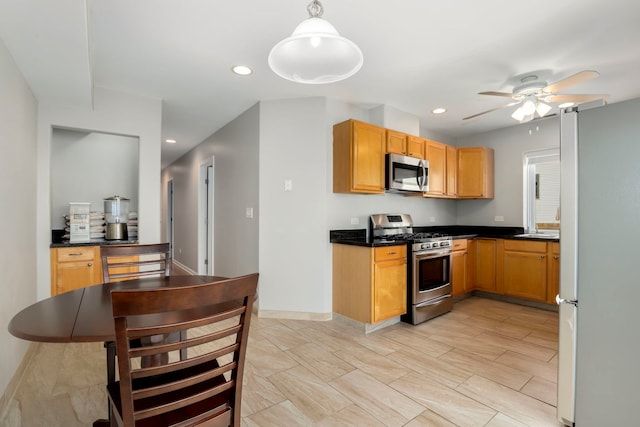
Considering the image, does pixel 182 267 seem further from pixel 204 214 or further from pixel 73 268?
pixel 73 268

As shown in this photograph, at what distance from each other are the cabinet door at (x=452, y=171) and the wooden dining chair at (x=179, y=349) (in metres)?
3.96

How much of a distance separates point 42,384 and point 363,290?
256 cm

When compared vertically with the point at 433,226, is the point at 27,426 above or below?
below

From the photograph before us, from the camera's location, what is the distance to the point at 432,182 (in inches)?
165

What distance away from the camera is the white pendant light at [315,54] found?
1.33 m

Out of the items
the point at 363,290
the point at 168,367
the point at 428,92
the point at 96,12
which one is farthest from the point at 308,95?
the point at 168,367

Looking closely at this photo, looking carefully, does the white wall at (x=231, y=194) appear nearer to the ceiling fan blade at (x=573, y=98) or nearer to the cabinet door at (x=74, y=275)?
the cabinet door at (x=74, y=275)

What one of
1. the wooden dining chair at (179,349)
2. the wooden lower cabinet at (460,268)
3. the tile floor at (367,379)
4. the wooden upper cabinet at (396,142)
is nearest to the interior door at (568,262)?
the tile floor at (367,379)

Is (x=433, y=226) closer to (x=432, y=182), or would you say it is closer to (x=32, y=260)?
(x=432, y=182)

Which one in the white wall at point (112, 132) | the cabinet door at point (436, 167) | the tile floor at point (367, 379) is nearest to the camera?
the tile floor at point (367, 379)

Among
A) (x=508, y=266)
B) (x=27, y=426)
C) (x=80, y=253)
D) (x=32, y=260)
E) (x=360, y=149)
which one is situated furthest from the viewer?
(x=508, y=266)

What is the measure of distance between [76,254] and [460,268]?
4.44m

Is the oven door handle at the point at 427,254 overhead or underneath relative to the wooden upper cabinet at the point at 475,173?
underneath

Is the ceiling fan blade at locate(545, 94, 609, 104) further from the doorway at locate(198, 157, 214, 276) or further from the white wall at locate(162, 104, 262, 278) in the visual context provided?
the doorway at locate(198, 157, 214, 276)
